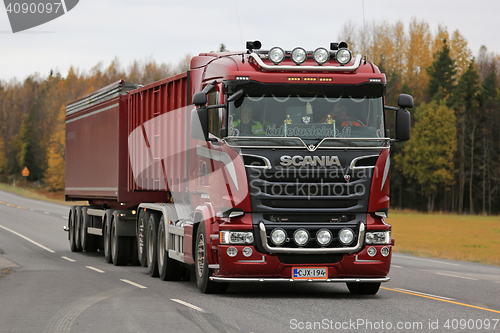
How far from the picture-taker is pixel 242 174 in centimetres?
1100

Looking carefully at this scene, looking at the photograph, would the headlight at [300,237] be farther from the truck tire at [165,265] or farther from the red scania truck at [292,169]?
the truck tire at [165,265]

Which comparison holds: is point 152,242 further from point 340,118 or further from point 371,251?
point 340,118

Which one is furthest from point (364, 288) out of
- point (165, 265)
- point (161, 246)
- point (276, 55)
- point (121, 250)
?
point (121, 250)

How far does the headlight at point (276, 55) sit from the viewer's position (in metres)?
11.7

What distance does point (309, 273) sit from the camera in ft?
37.1

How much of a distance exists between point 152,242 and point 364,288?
515 cm

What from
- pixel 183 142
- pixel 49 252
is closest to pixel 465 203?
pixel 49 252

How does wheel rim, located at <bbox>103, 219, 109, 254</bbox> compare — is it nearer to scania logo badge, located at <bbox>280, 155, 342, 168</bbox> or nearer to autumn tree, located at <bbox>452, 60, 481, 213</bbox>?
scania logo badge, located at <bbox>280, 155, 342, 168</bbox>

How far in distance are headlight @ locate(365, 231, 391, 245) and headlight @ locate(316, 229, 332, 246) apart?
2.03 ft

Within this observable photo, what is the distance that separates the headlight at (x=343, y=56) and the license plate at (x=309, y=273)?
3.25 m

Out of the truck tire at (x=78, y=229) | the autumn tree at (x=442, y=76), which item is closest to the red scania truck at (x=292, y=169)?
the truck tire at (x=78, y=229)

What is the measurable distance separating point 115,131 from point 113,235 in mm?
2575

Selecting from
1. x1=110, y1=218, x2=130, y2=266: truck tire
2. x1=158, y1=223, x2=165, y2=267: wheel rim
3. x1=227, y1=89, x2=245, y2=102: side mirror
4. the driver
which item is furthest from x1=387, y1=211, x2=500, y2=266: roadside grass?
x1=227, y1=89, x2=245, y2=102: side mirror

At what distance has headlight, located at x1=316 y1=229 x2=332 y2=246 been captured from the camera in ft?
36.8
